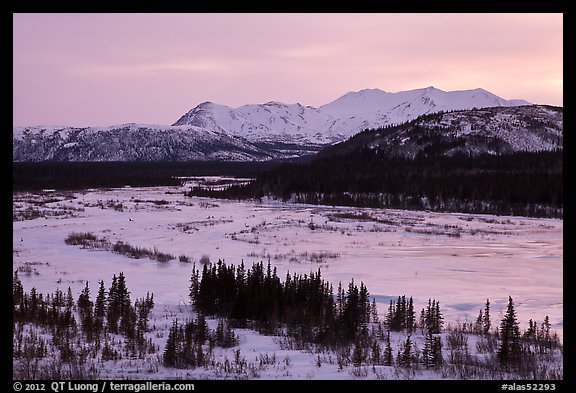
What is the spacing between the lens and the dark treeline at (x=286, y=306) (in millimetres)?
15617

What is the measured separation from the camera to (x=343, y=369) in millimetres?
11672

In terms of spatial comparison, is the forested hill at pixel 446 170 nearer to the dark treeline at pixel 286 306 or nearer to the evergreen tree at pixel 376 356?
the dark treeline at pixel 286 306

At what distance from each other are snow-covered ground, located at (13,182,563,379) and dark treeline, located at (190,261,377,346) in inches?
38.5

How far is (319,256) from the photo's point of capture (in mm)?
32875

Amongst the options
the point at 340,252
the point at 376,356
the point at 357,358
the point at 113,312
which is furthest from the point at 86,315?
the point at 340,252

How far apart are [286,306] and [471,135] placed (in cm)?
13465

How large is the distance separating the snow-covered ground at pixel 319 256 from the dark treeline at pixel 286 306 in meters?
0.98

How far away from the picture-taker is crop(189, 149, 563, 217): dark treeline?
231 ft

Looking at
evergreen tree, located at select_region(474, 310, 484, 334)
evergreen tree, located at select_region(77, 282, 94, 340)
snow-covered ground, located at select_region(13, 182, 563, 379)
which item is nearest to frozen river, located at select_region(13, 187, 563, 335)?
snow-covered ground, located at select_region(13, 182, 563, 379)

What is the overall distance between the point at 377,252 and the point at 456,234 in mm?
11987

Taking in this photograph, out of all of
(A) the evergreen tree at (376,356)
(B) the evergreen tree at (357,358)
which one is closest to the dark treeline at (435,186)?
(A) the evergreen tree at (376,356)

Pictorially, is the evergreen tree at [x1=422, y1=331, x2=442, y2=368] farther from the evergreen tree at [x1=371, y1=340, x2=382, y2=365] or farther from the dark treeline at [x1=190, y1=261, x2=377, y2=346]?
the dark treeline at [x1=190, y1=261, x2=377, y2=346]

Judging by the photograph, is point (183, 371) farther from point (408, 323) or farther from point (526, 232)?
point (526, 232)
